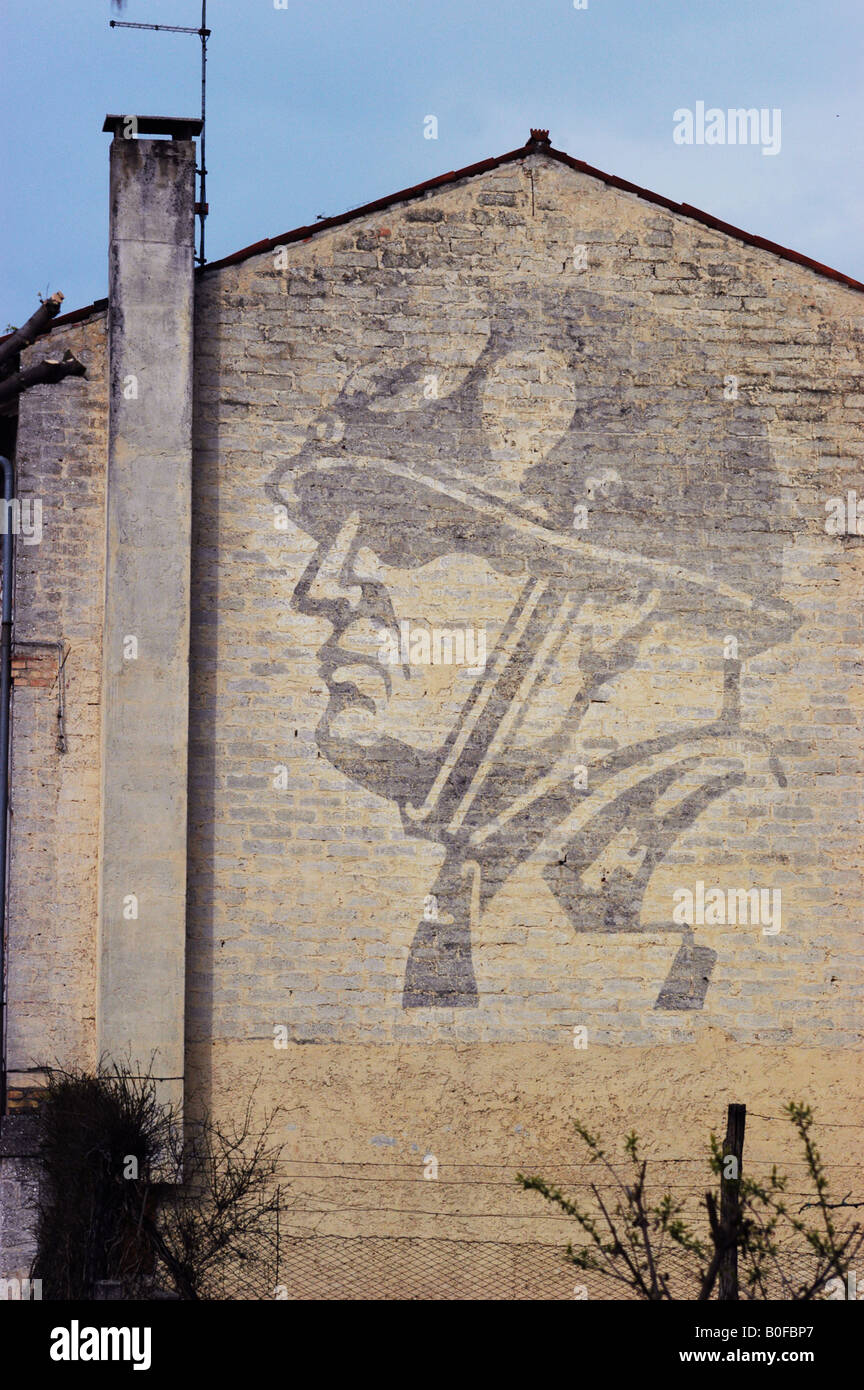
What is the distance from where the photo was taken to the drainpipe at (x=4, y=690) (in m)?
10.7

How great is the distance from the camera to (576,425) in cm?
1150

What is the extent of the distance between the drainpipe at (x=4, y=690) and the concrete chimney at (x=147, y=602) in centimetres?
66

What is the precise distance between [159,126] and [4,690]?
412cm

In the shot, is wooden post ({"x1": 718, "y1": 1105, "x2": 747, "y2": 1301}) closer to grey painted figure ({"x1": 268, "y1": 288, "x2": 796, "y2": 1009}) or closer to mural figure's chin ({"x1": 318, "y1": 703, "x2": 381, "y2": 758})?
grey painted figure ({"x1": 268, "y1": 288, "x2": 796, "y2": 1009})

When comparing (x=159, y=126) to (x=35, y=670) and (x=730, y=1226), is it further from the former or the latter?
(x=730, y=1226)

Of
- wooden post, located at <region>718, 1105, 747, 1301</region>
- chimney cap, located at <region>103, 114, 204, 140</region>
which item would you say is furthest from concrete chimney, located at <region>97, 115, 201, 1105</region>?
wooden post, located at <region>718, 1105, 747, 1301</region>

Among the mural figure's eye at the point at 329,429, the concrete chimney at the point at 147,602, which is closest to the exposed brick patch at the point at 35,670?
the concrete chimney at the point at 147,602

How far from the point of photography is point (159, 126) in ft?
37.4

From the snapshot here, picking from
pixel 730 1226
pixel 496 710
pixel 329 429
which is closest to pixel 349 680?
pixel 496 710

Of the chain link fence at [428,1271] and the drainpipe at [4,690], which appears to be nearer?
the chain link fence at [428,1271]

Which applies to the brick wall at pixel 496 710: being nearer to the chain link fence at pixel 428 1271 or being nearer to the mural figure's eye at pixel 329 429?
the mural figure's eye at pixel 329 429

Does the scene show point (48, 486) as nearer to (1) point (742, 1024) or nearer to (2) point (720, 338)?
(2) point (720, 338)

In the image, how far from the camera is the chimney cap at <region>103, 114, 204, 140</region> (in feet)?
37.1
